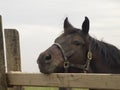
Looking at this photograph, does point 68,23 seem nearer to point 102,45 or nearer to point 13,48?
point 102,45

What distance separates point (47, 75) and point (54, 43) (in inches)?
37.0

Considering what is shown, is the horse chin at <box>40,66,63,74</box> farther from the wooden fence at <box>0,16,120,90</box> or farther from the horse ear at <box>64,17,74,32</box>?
the horse ear at <box>64,17,74,32</box>

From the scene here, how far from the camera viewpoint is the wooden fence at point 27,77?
3654mm

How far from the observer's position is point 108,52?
564 cm

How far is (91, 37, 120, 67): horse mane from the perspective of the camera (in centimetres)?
561

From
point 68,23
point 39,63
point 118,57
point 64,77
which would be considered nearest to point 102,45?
point 118,57

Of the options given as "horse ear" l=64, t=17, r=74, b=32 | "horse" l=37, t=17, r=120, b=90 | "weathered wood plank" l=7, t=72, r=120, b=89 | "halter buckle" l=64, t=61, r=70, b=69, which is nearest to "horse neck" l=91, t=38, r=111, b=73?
"horse" l=37, t=17, r=120, b=90

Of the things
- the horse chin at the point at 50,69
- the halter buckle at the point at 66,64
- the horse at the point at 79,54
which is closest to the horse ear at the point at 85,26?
the horse at the point at 79,54

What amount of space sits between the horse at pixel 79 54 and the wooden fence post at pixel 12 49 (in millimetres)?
560

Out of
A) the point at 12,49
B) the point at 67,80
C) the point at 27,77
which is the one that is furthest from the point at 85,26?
the point at 67,80

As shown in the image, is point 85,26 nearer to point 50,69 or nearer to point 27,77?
point 50,69

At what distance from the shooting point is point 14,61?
5148 mm

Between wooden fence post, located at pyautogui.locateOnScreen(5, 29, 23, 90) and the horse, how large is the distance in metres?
0.56

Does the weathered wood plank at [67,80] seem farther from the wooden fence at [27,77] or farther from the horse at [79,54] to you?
the horse at [79,54]
